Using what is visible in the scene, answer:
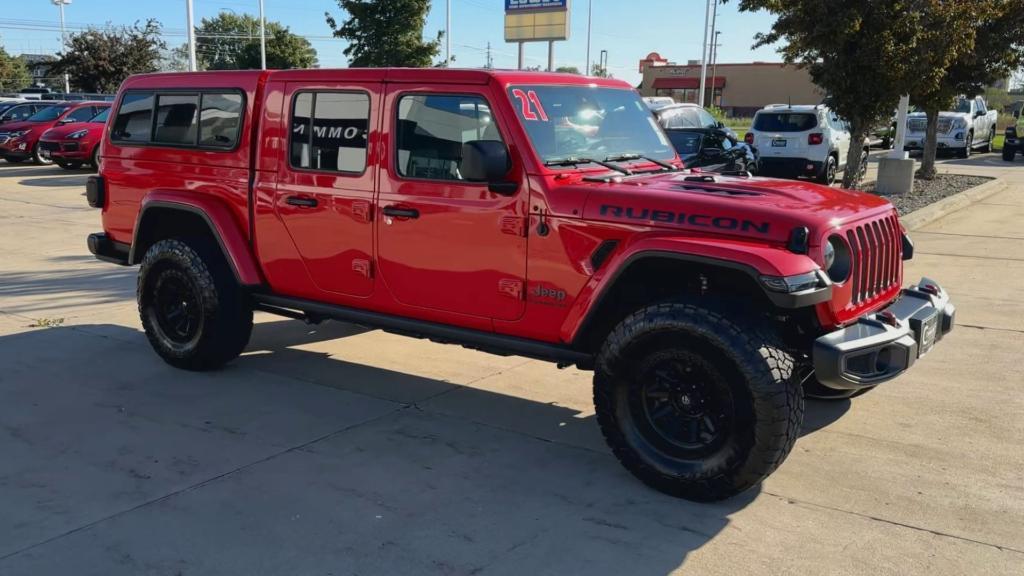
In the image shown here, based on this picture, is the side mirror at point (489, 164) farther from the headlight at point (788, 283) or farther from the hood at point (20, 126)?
the hood at point (20, 126)

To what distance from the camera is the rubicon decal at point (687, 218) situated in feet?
12.4

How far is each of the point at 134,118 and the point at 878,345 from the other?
498cm

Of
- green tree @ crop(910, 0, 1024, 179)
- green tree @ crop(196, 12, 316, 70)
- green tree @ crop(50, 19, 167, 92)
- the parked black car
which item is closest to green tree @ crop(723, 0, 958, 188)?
green tree @ crop(910, 0, 1024, 179)

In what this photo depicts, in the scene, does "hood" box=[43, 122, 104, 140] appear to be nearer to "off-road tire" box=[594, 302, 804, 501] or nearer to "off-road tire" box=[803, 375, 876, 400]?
"off-road tire" box=[803, 375, 876, 400]

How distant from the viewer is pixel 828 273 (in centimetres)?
391

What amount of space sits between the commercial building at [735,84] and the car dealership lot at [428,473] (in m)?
73.9

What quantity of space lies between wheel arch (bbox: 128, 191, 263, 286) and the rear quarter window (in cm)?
1395

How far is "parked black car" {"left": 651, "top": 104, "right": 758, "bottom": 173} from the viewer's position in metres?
12.7

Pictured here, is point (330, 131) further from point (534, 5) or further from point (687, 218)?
point (534, 5)

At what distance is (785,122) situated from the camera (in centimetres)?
1745

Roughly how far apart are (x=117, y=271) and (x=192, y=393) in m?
4.36

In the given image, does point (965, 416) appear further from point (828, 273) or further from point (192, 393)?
point (192, 393)

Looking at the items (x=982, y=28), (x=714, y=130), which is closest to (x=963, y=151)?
(x=982, y=28)

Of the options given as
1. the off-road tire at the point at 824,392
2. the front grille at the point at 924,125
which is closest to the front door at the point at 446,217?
the off-road tire at the point at 824,392
